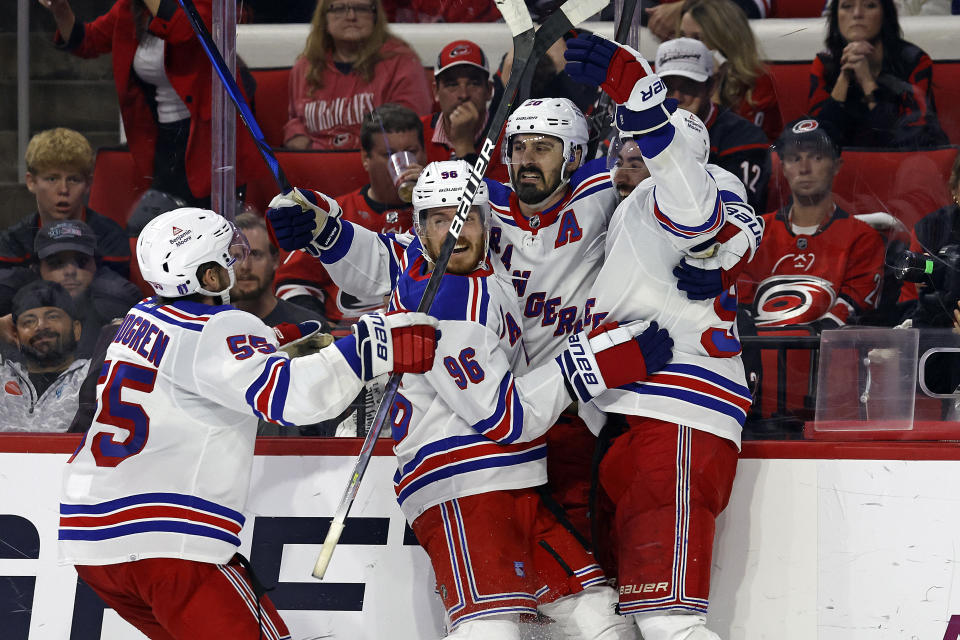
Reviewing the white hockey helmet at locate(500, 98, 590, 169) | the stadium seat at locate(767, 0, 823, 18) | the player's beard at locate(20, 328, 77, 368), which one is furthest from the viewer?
the stadium seat at locate(767, 0, 823, 18)

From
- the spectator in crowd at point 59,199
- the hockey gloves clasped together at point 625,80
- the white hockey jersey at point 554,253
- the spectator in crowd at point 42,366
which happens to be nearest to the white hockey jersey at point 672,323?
the white hockey jersey at point 554,253

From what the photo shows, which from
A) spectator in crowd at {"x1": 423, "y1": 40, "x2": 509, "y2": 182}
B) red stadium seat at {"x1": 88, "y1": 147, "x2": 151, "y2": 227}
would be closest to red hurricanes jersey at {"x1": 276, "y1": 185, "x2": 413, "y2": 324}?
spectator in crowd at {"x1": 423, "y1": 40, "x2": 509, "y2": 182}

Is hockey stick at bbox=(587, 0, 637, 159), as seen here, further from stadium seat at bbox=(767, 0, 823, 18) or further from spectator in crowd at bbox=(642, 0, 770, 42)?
stadium seat at bbox=(767, 0, 823, 18)

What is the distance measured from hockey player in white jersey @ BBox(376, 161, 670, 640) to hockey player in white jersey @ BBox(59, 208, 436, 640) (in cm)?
20

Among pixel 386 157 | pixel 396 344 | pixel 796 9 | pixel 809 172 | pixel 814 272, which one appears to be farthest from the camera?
pixel 796 9

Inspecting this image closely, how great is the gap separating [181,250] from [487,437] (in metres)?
0.74

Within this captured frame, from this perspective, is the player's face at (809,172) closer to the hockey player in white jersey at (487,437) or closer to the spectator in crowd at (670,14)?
the spectator in crowd at (670,14)

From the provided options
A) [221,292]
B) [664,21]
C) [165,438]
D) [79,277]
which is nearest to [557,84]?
[664,21]

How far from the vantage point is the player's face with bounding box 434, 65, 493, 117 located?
3.62m

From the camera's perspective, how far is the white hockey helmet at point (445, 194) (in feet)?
8.27

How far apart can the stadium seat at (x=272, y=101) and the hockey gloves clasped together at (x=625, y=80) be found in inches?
59.1

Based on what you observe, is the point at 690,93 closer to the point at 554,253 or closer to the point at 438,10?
the point at 438,10

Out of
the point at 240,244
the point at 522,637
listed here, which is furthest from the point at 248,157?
the point at 522,637

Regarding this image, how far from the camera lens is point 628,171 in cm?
271
